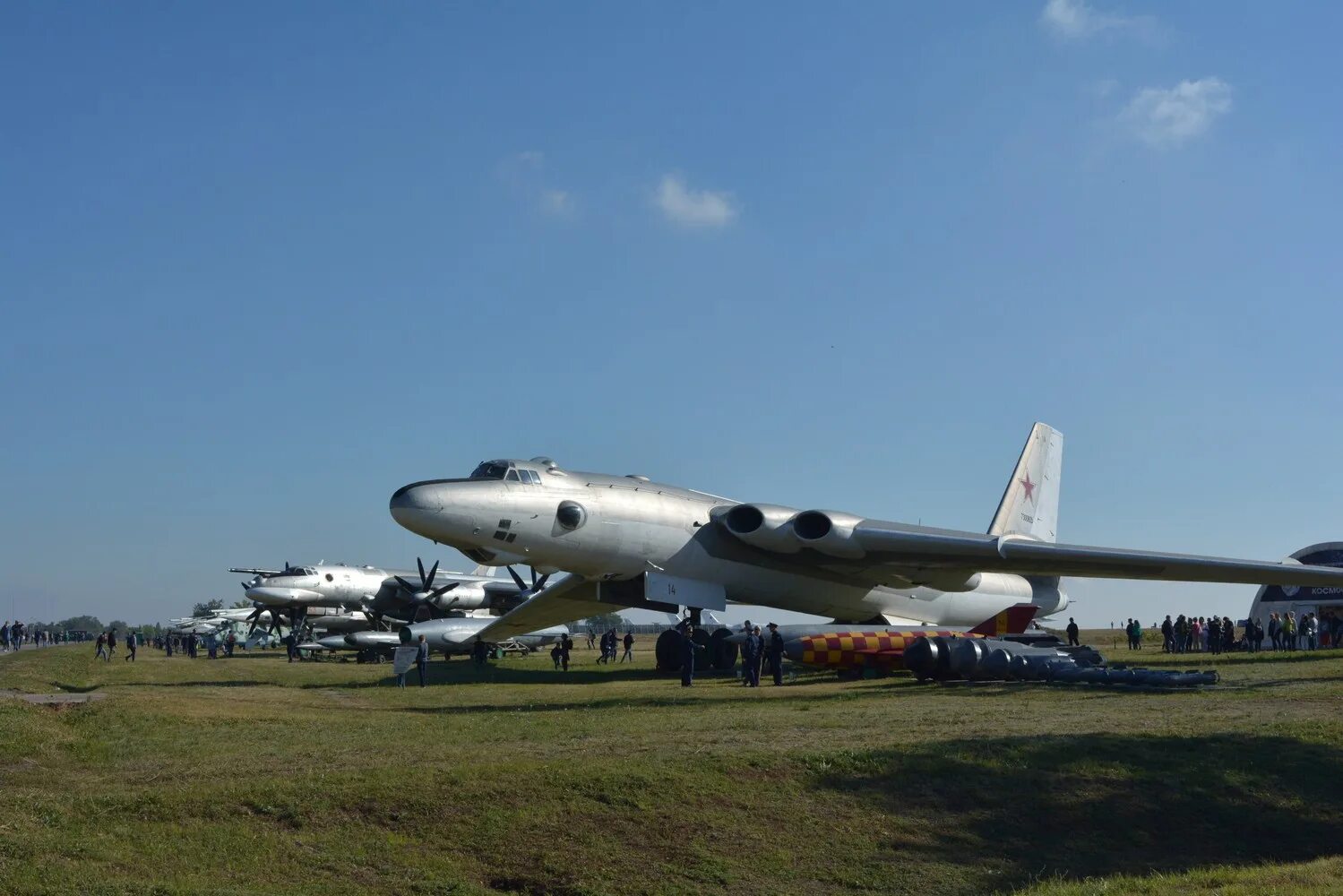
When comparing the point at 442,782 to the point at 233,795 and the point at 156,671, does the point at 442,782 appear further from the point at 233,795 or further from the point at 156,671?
the point at 156,671

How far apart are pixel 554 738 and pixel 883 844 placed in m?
4.91

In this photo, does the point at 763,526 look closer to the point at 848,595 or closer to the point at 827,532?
the point at 827,532

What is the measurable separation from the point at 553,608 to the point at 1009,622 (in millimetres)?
11439

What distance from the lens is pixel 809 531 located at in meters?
23.2

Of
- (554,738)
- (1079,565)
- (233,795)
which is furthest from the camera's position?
(1079,565)

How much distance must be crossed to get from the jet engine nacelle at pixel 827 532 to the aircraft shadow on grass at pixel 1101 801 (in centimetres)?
1079

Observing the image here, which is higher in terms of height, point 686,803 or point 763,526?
point 763,526

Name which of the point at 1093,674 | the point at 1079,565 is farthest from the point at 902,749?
the point at 1079,565

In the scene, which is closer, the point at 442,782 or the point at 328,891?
the point at 328,891

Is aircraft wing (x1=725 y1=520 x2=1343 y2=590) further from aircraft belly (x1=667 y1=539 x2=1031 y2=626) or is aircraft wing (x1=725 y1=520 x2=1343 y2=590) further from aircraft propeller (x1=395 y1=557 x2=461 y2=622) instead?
aircraft propeller (x1=395 y1=557 x2=461 y2=622)

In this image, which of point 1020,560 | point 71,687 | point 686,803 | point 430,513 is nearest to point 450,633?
point 71,687

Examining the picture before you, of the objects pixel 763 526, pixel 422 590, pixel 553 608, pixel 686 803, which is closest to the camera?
pixel 686 803

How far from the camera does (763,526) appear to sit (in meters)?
23.4

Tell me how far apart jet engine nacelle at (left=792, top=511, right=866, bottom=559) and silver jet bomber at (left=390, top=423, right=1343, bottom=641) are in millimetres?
26
